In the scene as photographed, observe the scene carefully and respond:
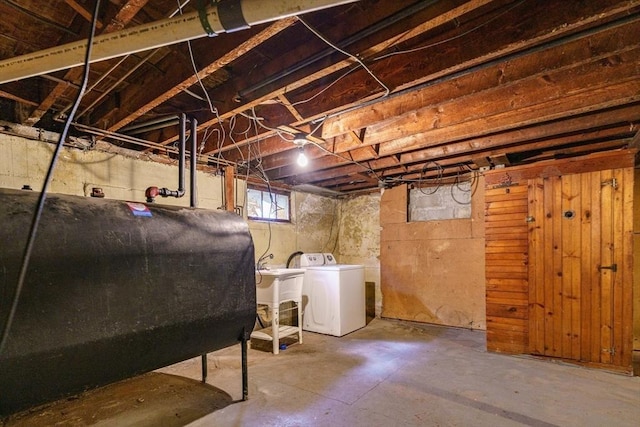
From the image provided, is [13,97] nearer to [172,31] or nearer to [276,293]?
[172,31]

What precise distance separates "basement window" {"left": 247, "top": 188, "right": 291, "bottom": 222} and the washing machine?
0.72 m

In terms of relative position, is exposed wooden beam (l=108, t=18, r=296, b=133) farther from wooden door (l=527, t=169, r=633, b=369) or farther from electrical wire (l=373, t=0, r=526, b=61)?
wooden door (l=527, t=169, r=633, b=369)

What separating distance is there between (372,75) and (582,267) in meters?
2.70

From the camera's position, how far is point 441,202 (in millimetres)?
4566

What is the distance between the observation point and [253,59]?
6.75ft

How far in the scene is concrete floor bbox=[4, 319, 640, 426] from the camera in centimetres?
210

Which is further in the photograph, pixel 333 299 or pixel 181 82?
pixel 333 299

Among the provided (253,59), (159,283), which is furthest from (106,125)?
(159,283)

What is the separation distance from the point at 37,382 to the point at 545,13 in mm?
2744

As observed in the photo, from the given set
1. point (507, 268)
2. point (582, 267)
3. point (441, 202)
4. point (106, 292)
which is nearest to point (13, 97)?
point (106, 292)

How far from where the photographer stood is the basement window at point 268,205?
434 centimetres

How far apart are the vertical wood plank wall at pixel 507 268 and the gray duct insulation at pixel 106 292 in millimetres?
2632

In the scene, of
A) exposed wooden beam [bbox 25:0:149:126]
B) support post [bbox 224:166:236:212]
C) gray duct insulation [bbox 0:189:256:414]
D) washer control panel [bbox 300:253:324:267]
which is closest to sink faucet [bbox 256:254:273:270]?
washer control panel [bbox 300:253:324:267]

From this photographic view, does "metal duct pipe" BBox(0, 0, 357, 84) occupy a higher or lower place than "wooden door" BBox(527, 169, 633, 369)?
higher
